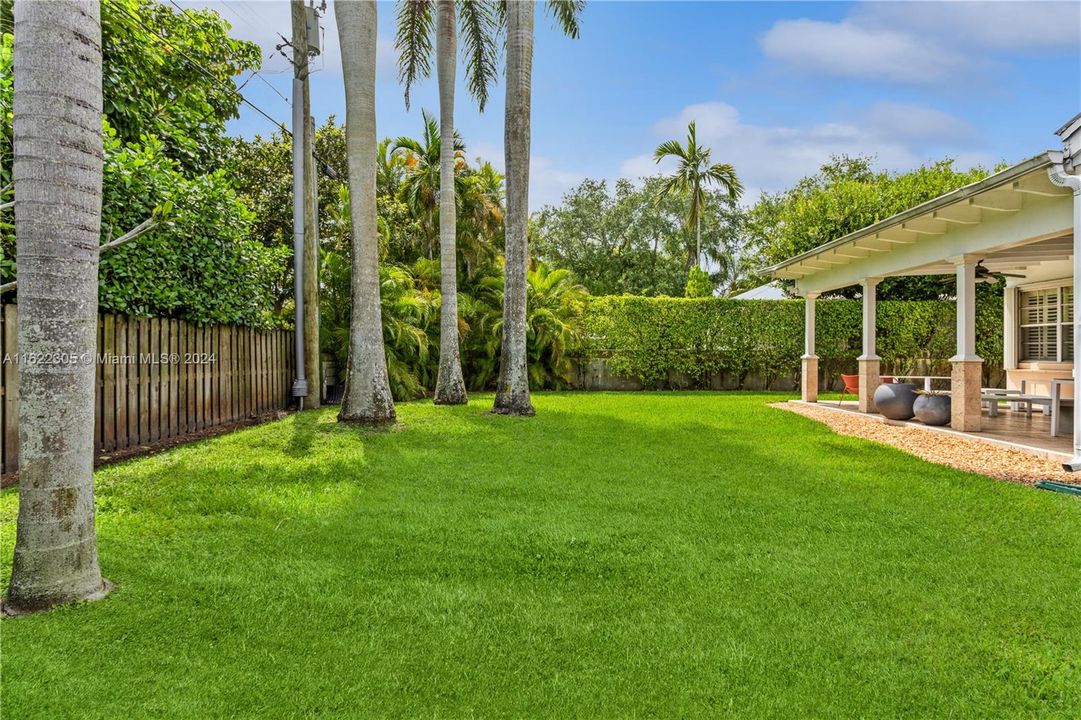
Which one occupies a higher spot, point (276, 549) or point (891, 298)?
point (891, 298)

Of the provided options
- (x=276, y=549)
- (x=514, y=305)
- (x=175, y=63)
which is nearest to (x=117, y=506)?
(x=276, y=549)

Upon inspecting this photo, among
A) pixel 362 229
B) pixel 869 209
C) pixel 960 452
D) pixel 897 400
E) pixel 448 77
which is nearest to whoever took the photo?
pixel 960 452

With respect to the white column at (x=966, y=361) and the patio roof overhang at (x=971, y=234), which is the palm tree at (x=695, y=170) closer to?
the patio roof overhang at (x=971, y=234)

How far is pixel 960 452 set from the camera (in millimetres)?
7594

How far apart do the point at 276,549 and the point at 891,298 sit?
63.0 ft

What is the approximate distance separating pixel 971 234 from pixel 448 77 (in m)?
10.4

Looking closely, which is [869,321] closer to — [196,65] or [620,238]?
[196,65]

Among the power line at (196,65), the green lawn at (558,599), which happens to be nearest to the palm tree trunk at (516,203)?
the green lawn at (558,599)

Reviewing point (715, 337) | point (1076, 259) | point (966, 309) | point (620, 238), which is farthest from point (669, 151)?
point (1076, 259)

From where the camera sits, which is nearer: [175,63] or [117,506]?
[117,506]

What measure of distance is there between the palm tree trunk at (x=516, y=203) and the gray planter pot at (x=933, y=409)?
673cm

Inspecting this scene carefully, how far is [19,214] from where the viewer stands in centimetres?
271

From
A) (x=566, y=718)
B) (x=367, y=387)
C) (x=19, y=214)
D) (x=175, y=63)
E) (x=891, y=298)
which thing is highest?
(x=175, y=63)

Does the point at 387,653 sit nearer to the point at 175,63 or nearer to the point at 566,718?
the point at 566,718
